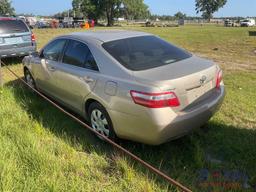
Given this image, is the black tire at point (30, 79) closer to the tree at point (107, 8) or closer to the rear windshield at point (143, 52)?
the rear windshield at point (143, 52)

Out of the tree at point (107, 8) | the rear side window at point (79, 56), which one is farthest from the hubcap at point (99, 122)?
the tree at point (107, 8)

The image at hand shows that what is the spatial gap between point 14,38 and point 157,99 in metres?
8.39

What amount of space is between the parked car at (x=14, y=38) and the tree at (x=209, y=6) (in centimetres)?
11032

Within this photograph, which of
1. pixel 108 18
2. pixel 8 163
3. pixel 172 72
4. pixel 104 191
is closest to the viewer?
pixel 104 191

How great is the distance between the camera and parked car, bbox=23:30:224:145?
3758 mm

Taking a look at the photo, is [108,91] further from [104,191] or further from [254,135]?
[254,135]

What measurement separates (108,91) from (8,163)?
150 cm

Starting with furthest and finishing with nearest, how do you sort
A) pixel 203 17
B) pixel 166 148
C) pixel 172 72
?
pixel 203 17, pixel 166 148, pixel 172 72

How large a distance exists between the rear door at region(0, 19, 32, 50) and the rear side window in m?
5.92

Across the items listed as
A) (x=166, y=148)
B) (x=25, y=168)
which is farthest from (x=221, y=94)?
(x=25, y=168)

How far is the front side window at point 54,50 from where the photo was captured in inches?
222

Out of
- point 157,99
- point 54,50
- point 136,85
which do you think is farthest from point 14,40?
point 157,99

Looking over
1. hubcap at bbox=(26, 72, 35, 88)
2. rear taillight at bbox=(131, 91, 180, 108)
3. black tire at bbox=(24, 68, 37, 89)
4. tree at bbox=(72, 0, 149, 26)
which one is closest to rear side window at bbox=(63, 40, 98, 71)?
rear taillight at bbox=(131, 91, 180, 108)

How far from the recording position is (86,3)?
7294 centimetres
